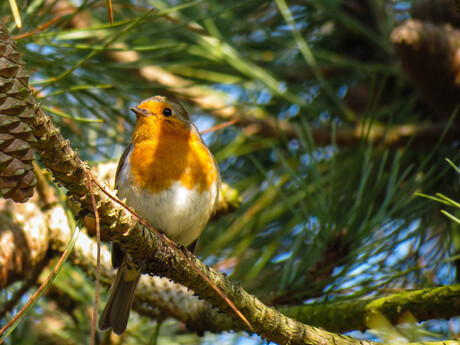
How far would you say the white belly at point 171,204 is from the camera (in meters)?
2.79

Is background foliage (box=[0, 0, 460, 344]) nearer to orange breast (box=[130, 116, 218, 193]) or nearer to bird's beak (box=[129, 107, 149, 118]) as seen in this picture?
bird's beak (box=[129, 107, 149, 118])

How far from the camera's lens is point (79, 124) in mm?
3490

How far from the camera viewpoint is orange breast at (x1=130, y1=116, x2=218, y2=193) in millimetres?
2807

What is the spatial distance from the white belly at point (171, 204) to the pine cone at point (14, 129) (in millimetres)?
1328

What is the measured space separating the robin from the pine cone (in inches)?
50.1

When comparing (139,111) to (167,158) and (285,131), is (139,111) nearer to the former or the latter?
(167,158)

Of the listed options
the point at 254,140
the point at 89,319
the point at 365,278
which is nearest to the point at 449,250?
the point at 365,278

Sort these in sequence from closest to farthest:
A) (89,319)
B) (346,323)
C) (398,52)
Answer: (346,323) → (398,52) → (89,319)

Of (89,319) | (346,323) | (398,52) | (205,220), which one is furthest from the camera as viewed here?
(89,319)

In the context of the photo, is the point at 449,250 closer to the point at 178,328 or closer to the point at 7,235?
the point at 178,328

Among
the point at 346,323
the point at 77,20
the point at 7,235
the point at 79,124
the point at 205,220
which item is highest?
the point at 77,20

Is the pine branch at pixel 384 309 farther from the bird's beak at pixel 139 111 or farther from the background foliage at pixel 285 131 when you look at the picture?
the bird's beak at pixel 139 111

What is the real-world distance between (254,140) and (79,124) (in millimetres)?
1090

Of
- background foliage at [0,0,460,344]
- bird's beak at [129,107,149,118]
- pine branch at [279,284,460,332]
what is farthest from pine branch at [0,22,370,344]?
bird's beak at [129,107,149,118]
